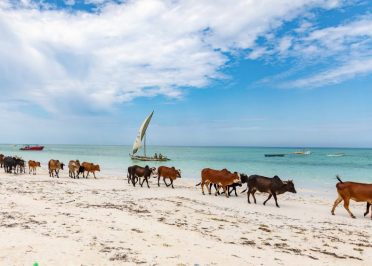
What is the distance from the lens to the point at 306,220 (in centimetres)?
1049

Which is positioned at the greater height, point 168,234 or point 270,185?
point 270,185

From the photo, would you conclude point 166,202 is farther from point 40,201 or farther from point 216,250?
point 216,250

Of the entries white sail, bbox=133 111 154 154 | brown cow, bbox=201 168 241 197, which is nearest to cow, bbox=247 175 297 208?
brown cow, bbox=201 168 241 197

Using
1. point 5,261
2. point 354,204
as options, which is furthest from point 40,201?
point 354,204

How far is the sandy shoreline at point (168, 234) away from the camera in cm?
598

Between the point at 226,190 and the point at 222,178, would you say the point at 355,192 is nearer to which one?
the point at 222,178

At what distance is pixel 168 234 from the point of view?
7566mm

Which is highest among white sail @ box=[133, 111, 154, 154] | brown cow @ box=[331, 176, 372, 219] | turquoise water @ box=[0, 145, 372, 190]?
white sail @ box=[133, 111, 154, 154]

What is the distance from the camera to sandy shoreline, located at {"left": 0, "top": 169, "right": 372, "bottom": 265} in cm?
598

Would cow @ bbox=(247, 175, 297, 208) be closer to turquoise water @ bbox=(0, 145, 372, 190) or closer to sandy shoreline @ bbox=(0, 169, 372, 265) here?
sandy shoreline @ bbox=(0, 169, 372, 265)

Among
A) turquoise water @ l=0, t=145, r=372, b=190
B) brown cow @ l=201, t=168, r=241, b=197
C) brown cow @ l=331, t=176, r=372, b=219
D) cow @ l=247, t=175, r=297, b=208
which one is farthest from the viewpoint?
turquoise water @ l=0, t=145, r=372, b=190

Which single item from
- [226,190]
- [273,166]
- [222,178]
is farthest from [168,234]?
[273,166]

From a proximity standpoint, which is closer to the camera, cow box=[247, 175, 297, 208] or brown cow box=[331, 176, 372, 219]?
brown cow box=[331, 176, 372, 219]

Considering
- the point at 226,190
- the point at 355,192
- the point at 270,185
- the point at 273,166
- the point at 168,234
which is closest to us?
the point at 168,234
